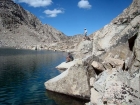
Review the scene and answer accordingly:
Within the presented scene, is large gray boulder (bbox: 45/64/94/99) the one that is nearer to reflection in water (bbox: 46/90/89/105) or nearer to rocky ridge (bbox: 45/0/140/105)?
rocky ridge (bbox: 45/0/140/105)

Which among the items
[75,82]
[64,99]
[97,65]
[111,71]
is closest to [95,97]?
[111,71]

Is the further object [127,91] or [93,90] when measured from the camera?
[93,90]

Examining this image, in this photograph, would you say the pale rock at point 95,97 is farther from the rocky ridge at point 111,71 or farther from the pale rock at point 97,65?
the pale rock at point 97,65

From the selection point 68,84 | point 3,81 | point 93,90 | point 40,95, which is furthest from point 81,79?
point 3,81

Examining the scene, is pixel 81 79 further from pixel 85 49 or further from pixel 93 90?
pixel 85 49

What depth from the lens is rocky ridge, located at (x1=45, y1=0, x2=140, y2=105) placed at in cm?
1546

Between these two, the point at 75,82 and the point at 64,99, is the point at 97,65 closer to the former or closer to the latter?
the point at 75,82

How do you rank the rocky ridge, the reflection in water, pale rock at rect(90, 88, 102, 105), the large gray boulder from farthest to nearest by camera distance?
the large gray boulder → the reflection in water → pale rock at rect(90, 88, 102, 105) → the rocky ridge

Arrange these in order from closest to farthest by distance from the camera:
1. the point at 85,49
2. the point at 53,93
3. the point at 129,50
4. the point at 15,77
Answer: the point at 129,50 < the point at 53,93 < the point at 15,77 < the point at 85,49

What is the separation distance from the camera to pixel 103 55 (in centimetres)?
2539

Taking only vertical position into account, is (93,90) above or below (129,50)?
below

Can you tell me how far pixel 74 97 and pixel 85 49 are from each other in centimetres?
Answer: 2587

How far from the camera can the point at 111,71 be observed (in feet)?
63.4

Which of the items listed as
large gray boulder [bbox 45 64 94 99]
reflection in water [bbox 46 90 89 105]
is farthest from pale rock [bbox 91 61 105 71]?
reflection in water [bbox 46 90 89 105]
